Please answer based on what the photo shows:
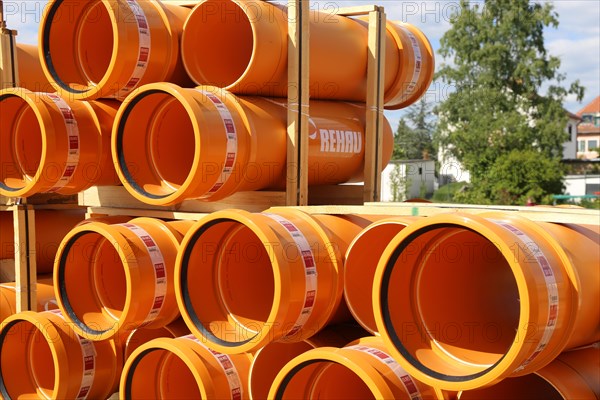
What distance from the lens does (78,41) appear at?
181 inches

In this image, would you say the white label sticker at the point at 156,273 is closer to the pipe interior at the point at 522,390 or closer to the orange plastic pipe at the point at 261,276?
the orange plastic pipe at the point at 261,276

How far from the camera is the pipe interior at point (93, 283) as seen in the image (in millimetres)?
4168

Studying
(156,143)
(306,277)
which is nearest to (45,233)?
(156,143)

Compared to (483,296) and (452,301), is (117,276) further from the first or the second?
(483,296)

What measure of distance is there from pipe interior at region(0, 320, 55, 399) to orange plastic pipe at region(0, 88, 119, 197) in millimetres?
1037

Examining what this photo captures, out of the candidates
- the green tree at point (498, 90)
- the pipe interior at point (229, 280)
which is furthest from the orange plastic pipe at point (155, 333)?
the green tree at point (498, 90)

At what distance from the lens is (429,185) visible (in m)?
38.8

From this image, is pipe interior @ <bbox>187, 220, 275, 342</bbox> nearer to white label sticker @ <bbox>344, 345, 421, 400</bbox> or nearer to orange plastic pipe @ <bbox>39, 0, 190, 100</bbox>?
white label sticker @ <bbox>344, 345, 421, 400</bbox>

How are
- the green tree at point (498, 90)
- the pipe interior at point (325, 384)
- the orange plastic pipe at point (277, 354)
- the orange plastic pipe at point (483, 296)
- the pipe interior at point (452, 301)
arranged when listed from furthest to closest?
the green tree at point (498, 90) < the orange plastic pipe at point (277, 354) < the pipe interior at point (325, 384) < the pipe interior at point (452, 301) < the orange plastic pipe at point (483, 296)

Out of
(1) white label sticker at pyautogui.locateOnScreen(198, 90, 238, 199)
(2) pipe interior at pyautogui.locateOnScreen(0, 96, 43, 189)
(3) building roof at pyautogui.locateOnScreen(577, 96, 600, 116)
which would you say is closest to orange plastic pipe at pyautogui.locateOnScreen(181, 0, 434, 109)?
(1) white label sticker at pyautogui.locateOnScreen(198, 90, 238, 199)

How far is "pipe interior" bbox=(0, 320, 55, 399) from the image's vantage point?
479cm

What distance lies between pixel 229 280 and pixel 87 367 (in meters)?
1.33

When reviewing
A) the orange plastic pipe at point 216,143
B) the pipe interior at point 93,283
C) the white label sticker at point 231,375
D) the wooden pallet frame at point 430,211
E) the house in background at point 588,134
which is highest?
the house in background at point 588,134

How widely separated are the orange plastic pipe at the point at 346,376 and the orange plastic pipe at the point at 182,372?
1.69ft
